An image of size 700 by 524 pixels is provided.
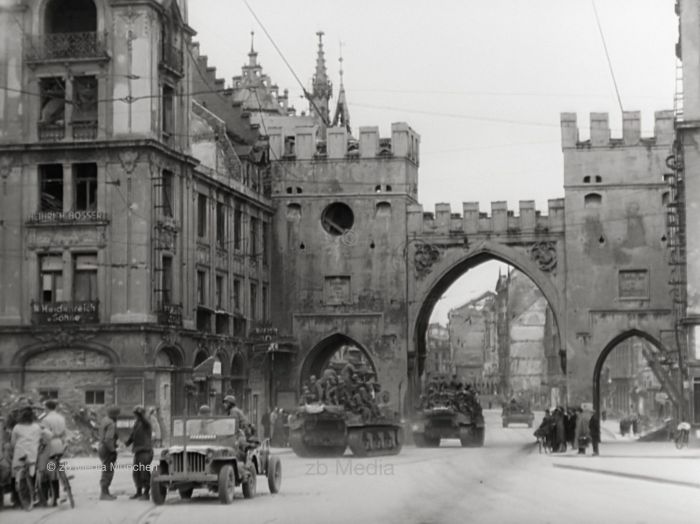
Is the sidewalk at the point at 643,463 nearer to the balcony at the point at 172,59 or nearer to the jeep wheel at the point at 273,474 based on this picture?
the jeep wheel at the point at 273,474

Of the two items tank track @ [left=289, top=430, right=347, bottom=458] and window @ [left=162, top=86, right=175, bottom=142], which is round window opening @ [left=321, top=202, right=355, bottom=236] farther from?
tank track @ [left=289, top=430, right=347, bottom=458]

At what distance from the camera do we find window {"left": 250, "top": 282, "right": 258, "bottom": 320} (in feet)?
165

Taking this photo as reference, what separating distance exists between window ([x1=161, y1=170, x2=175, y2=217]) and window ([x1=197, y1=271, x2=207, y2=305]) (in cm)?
379

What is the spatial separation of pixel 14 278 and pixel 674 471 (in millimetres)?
16442

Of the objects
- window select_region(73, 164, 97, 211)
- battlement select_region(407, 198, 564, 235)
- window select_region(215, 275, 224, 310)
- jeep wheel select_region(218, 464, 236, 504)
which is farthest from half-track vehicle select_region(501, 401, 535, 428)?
jeep wheel select_region(218, 464, 236, 504)

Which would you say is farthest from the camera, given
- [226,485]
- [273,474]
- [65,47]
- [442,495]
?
[65,47]

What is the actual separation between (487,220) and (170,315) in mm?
16038

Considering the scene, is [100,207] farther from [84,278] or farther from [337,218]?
[337,218]

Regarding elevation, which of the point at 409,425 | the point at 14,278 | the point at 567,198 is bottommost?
the point at 409,425

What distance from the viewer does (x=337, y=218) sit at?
53.4 metres

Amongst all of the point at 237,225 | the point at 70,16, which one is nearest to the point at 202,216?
the point at 237,225

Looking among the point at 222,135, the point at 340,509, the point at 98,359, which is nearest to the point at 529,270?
the point at 222,135

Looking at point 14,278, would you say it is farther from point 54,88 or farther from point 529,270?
point 529,270

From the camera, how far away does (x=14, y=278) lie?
3509 cm
